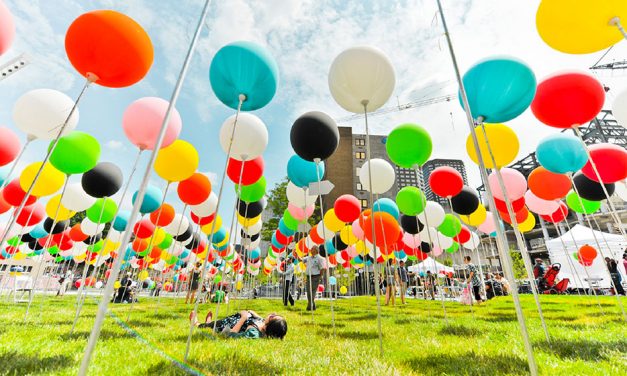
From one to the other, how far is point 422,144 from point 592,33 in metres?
2.79

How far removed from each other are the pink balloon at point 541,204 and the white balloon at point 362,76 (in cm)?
569

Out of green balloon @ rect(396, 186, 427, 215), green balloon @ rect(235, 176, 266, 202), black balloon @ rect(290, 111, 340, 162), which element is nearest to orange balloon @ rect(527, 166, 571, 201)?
green balloon @ rect(396, 186, 427, 215)

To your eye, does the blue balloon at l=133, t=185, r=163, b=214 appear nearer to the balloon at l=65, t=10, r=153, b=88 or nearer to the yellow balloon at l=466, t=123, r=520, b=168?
the balloon at l=65, t=10, r=153, b=88

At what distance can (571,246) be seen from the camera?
18.0 metres

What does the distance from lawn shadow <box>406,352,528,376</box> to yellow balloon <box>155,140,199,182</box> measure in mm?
4552

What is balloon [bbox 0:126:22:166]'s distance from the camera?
176 inches

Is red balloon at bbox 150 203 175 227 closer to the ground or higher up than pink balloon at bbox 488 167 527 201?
closer to the ground

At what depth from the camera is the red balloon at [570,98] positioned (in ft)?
12.1

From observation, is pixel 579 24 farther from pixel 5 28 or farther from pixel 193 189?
pixel 193 189

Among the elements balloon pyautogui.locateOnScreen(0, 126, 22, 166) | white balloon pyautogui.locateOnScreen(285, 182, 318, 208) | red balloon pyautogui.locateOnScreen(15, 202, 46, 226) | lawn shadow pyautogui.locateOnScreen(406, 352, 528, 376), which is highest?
white balloon pyautogui.locateOnScreen(285, 182, 318, 208)

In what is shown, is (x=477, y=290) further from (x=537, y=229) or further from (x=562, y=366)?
(x=537, y=229)

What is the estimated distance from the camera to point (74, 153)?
4.50m

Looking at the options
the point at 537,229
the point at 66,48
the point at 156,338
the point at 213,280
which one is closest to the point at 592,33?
the point at 66,48

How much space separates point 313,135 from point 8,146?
17.0ft
